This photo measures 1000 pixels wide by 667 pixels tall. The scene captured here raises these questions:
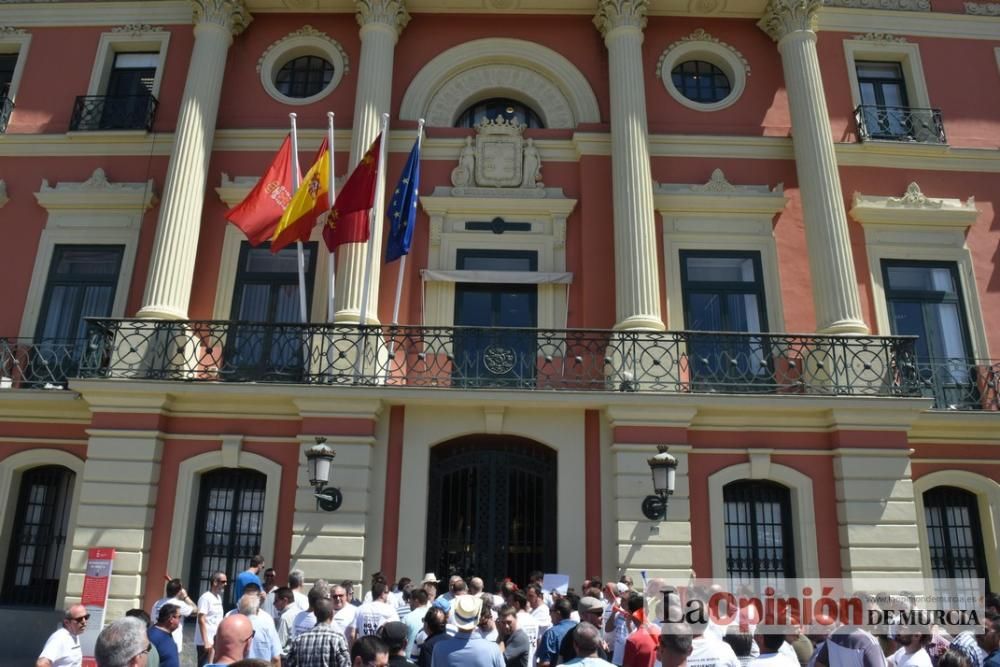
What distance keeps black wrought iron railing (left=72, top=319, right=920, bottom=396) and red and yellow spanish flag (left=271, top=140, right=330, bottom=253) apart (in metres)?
1.47

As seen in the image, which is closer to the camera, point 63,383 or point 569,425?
point 569,425

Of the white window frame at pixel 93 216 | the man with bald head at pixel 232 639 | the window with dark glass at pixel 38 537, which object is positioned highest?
the white window frame at pixel 93 216

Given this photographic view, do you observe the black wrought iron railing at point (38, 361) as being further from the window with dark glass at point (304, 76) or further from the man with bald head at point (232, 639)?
the man with bald head at point (232, 639)

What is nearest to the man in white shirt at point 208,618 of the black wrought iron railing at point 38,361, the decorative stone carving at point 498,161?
the black wrought iron railing at point 38,361

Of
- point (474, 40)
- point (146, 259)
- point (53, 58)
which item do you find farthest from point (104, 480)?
point (474, 40)

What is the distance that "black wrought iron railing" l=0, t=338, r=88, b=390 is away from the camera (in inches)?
563

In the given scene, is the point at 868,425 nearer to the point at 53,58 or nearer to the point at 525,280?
the point at 525,280

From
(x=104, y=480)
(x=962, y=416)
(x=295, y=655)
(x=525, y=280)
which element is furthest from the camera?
(x=525, y=280)

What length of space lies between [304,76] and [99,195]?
4829 millimetres

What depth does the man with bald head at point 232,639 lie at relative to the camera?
5195 millimetres

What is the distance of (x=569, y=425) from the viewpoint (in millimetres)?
13086

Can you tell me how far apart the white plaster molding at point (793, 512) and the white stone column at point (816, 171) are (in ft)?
8.85

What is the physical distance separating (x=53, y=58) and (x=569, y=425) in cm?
1368

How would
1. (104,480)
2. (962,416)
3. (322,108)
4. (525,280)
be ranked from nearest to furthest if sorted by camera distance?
(104,480)
(962,416)
(525,280)
(322,108)
